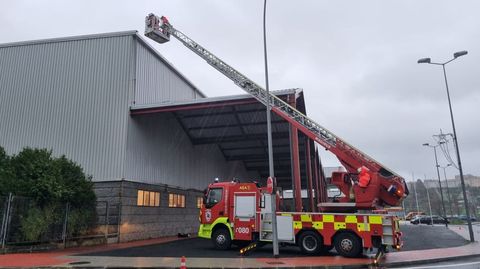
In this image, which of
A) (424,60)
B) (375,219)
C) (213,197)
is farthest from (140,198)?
(424,60)

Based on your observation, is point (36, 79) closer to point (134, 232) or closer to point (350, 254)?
point (134, 232)

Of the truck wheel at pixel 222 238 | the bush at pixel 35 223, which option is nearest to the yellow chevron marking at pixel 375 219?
the truck wheel at pixel 222 238

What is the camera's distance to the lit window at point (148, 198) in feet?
78.5

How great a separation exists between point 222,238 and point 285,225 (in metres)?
3.22

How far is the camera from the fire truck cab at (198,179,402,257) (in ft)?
47.4

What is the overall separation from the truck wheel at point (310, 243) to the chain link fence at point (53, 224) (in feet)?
37.1

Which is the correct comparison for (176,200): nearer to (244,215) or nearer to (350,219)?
(244,215)

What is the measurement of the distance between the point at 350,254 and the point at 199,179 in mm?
20792

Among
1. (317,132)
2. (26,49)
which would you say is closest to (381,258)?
→ (317,132)

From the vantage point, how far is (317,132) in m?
18.7

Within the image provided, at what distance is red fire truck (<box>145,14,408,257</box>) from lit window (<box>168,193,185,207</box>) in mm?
10681

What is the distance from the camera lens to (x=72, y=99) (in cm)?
2439

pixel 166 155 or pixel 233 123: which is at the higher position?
pixel 233 123

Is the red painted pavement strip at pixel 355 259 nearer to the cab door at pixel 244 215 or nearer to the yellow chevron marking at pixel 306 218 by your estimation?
the yellow chevron marking at pixel 306 218
